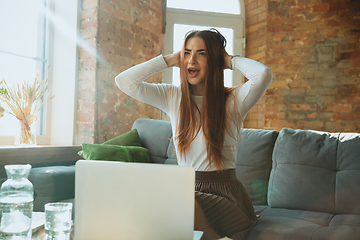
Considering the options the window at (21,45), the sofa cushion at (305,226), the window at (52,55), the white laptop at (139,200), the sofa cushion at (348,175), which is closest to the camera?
the white laptop at (139,200)

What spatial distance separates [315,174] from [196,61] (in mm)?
970

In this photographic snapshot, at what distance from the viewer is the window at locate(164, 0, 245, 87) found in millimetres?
3402

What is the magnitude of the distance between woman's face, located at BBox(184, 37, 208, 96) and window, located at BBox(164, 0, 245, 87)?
1.73 meters

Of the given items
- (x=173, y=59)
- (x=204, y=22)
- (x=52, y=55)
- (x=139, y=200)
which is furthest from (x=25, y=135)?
(x=204, y=22)

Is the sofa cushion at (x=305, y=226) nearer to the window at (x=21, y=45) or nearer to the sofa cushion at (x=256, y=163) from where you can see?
the sofa cushion at (x=256, y=163)

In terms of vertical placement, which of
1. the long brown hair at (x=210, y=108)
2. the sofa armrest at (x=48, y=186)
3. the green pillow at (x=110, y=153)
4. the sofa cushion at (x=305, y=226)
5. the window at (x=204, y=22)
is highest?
the window at (x=204, y=22)

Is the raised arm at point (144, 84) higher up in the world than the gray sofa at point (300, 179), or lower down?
higher up

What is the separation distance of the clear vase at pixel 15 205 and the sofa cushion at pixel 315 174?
1.46m

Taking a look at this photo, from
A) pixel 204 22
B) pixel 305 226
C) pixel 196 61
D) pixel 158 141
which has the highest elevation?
pixel 204 22

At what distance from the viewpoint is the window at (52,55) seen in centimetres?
257

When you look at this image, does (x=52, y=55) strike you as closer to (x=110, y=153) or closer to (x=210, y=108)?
(x=110, y=153)

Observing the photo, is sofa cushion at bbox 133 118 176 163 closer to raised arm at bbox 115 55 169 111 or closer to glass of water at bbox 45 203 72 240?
raised arm at bbox 115 55 169 111

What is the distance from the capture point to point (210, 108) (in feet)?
5.17

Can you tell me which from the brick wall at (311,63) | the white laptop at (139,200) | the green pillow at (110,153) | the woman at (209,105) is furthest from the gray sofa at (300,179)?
the brick wall at (311,63)
